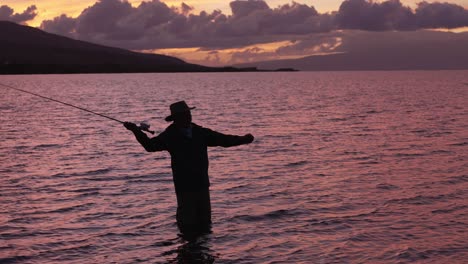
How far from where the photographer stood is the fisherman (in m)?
10.7

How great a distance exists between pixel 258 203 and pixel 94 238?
496 centimetres

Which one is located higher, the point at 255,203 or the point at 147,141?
the point at 147,141

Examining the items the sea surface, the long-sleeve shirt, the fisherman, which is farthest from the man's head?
the sea surface

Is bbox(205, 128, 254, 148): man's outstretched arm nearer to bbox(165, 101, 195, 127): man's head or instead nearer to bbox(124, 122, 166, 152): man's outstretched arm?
bbox(165, 101, 195, 127): man's head

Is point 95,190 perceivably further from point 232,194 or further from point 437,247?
point 437,247

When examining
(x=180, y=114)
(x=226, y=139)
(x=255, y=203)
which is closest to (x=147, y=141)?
(x=180, y=114)

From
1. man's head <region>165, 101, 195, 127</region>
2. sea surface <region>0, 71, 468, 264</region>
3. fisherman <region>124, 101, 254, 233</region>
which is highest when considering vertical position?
man's head <region>165, 101, 195, 127</region>

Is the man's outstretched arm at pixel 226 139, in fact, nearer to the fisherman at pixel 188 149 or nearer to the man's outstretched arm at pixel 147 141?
the fisherman at pixel 188 149

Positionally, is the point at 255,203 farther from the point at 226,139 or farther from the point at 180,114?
the point at 180,114

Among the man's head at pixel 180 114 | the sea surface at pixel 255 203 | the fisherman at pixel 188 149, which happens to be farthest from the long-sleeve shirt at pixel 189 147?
the sea surface at pixel 255 203

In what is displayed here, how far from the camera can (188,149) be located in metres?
10.9

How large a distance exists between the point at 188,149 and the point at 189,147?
0.14 ft

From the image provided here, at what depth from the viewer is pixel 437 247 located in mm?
11805

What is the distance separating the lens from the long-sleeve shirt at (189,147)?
10758 millimetres
